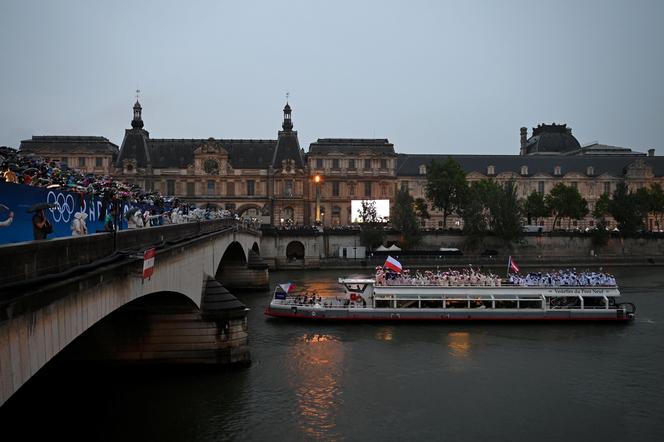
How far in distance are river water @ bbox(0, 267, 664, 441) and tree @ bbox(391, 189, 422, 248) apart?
5300 cm

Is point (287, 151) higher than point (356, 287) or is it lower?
higher

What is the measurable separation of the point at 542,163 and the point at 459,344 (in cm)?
9359

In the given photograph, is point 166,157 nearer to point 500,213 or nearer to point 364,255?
point 364,255

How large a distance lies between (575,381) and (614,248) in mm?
76397

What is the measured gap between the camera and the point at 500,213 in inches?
3693

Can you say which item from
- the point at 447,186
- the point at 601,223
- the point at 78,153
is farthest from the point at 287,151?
the point at 601,223

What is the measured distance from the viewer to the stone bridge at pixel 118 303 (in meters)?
11.2

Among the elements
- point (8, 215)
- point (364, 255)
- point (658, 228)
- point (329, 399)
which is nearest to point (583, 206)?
point (658, 228)

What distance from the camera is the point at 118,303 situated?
17.6 m

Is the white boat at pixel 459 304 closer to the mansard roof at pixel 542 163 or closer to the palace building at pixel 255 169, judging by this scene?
the palace building at pixel 255 169

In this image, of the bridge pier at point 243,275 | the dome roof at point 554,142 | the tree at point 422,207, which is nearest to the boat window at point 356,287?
the bridge pier at point 243,275

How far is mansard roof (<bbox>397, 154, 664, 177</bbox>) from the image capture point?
121750mm

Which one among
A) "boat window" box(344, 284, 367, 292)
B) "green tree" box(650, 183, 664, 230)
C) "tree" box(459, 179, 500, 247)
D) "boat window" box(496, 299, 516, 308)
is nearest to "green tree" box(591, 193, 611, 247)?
"green tree" box(650, 183, 664, 230)

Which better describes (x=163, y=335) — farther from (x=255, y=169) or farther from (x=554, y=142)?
(x=554, y=142)
